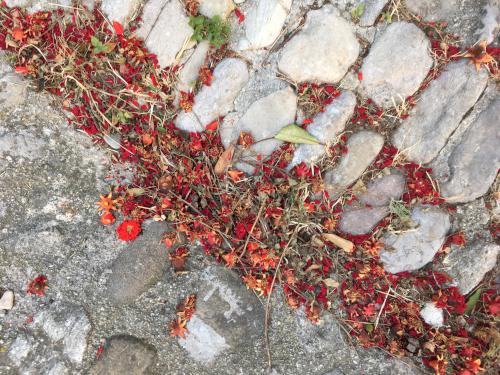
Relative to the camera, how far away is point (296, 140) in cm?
308

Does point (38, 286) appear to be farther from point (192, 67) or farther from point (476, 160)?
point (476, 160)

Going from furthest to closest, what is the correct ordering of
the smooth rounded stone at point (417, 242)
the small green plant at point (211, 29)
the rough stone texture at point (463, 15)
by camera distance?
the smooth rounded stone at point (417, 242), the small green plant at point (211, 29), the rough stone texture at point (463, 15)

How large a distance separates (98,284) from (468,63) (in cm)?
335

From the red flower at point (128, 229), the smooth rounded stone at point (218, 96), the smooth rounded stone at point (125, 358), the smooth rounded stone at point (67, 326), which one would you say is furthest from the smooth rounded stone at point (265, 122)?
the smooth rounded stone at point (67, 326)

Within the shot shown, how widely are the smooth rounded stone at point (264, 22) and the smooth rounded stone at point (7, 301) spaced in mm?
2689

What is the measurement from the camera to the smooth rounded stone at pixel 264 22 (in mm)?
2998

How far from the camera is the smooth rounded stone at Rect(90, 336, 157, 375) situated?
295cm

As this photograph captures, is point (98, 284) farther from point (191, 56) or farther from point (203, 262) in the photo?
point (191, 56)

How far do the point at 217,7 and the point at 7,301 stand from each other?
2.81m

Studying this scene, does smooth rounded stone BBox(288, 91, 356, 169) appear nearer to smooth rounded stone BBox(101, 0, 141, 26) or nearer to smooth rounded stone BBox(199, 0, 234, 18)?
smooth rounded stone BBox(199, 0, 234, 18)

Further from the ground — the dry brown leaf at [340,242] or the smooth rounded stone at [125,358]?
the dry brown leaf at [340,242]

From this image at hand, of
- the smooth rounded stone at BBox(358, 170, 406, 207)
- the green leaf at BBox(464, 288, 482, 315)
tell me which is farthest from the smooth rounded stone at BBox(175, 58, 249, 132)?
the green leaf at BBox(464, 288, 482, 315)

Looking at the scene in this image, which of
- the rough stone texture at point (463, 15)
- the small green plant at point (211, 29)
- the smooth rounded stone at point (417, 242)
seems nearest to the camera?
the rough stone texture at point (463, 15)

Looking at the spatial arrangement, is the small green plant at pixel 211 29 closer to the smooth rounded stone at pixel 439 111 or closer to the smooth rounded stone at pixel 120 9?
the smooth rounded stone at pixel 120 9
